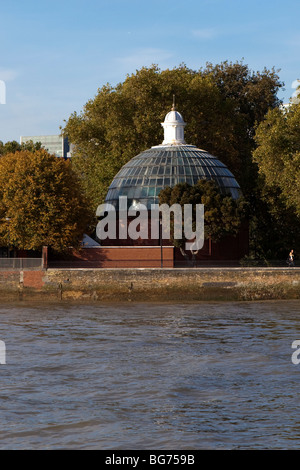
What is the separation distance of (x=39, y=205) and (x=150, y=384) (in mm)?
28226

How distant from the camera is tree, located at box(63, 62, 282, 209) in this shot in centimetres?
5941

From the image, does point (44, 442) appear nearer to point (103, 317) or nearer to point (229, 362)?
point (229, 362)

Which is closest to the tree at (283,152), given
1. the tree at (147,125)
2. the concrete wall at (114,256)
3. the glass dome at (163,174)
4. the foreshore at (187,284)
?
the glass dome at (163,174)

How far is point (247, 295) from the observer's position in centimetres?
4025

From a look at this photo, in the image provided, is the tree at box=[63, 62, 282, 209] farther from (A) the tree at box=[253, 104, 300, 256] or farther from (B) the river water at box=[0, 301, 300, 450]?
(B) the river water at box=[0, 301, 300, 450]

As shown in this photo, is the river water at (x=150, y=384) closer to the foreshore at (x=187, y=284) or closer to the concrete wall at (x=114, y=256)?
the foreshore at (x=187, y=284)

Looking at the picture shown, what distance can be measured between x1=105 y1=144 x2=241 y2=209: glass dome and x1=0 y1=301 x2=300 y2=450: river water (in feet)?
72.6

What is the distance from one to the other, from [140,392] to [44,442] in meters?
4.08

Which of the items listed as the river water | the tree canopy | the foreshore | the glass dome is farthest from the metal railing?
the tree canopy

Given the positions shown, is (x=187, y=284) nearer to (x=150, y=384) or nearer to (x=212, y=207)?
(x=212, y=207)

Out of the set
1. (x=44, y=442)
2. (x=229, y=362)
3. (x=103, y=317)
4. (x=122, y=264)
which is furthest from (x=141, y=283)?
(x=44, y=442)

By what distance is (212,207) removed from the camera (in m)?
48.2

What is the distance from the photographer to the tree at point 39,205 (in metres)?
45.5

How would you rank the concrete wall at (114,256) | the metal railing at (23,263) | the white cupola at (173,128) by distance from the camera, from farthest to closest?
the white cupola at (173,128), the concrete wall at (114,256), the metal railing at (23,263)
